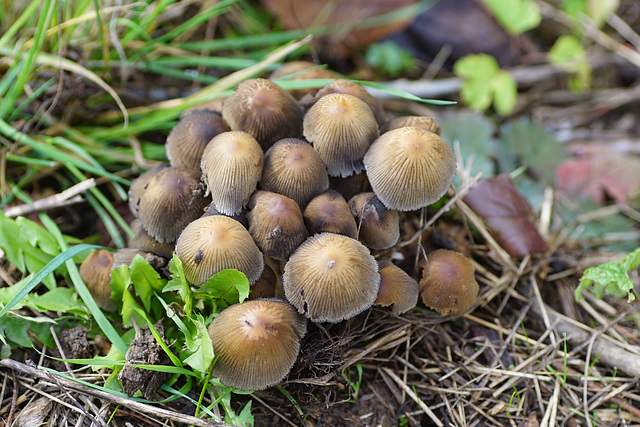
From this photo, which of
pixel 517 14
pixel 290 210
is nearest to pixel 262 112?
pixel 290 210

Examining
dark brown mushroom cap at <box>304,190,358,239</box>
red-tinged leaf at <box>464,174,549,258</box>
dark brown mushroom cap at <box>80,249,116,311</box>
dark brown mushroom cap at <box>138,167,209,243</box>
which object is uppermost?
dark brown mushroom cap at <box>138,167,209,243</box>

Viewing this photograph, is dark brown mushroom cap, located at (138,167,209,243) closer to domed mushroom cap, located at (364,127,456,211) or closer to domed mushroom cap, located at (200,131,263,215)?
domed mushroom cap, located at (200,131,263,215)

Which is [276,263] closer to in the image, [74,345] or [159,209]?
[159,209]

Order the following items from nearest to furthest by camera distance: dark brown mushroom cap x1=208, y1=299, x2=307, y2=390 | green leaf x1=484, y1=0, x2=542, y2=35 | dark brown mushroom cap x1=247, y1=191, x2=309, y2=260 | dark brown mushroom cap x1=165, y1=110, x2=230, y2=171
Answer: dark brown mushroom cap x1=208, y1=299, x2=307, y2=390
dark brown mushroom cap x1=247, y1=191, x2=309, y2=260
dark brown mushroom cap x1=165, y1=110, x2=230, y2=171
green leaf x1=484, y1=0, x2=542, y2=35

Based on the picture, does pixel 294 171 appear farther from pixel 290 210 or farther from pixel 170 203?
pixel 170 203

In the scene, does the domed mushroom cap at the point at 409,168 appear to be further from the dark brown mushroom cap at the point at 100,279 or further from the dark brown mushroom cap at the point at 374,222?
the dark brown mushroom cap at the point at 100,279

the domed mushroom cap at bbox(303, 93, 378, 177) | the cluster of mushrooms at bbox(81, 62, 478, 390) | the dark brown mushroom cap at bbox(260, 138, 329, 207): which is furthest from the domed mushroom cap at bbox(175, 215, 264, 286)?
the domed mushroom cap at bbox(303, 93, 378, 177)
